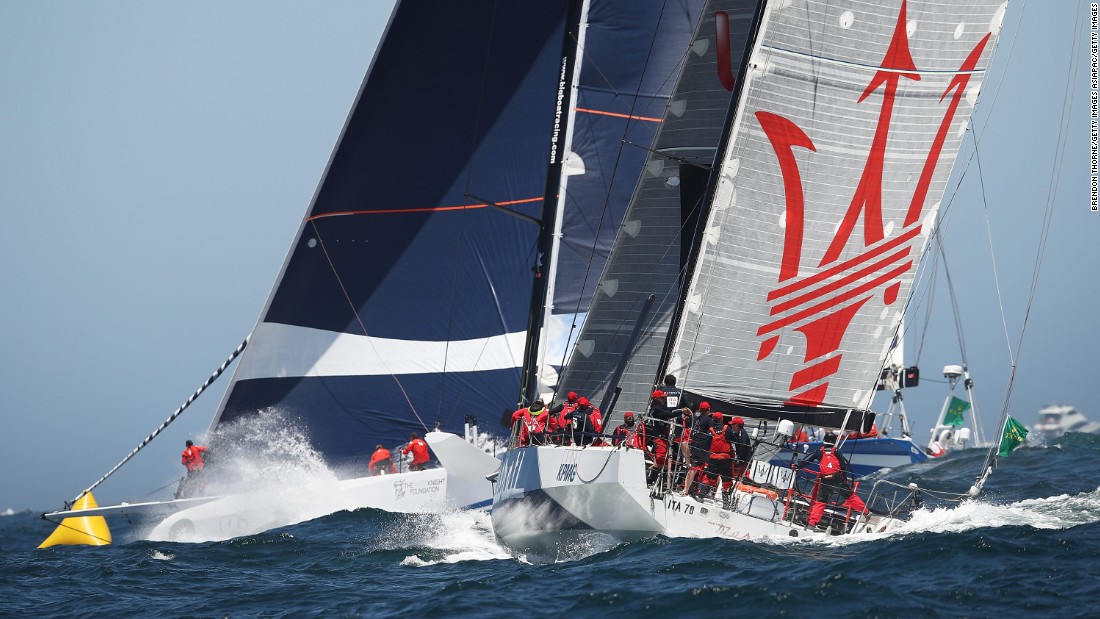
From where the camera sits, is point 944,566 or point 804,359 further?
point 804,359

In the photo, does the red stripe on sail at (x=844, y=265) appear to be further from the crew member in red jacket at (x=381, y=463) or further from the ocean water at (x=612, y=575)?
the crew member in red jacket at (x=381, y=463)

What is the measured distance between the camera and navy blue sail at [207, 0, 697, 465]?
62.5 feet

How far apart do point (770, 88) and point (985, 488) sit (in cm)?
887

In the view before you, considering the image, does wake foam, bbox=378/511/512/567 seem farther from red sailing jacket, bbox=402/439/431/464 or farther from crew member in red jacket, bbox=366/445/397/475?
crew member in red jacket, bbox=366/445/397/475

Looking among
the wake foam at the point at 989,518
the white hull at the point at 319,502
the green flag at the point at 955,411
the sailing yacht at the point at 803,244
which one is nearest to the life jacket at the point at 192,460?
the white hull at the point at 319,502

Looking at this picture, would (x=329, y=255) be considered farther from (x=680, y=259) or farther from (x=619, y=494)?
(x=619, y=494)

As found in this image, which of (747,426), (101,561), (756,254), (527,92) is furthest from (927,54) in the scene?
(101,561)

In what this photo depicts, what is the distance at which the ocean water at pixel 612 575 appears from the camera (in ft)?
30.4

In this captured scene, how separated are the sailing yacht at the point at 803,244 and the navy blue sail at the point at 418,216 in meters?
6.20

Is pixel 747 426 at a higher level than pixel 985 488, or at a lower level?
higher

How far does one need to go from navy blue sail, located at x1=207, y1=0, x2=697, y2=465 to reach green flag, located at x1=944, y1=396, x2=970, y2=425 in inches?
620

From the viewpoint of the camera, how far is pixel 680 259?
14.2 meters

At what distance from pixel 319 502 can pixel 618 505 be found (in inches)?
311

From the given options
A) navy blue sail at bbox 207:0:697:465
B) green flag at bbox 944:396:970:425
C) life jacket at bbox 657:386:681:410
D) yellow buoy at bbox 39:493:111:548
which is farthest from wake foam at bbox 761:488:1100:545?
green flag at bbox 944:396:970:425
